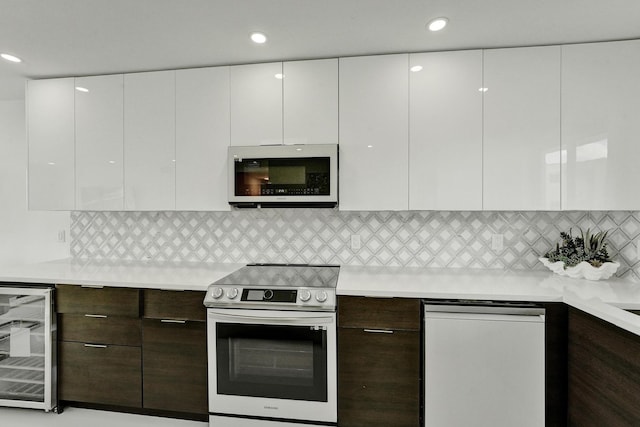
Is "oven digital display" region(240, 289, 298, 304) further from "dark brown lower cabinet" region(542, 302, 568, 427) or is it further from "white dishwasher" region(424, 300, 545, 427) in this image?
"dark brown lower cabinet" region(542, 302, 568, 427)

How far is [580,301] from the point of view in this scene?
1.59 meters

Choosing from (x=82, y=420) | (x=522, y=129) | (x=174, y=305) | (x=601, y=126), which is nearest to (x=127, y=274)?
(x=174, y=305)

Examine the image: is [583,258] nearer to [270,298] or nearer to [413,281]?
[413,281]

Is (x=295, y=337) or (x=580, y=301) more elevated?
(x=580, y=301)

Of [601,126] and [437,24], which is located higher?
[437,24]

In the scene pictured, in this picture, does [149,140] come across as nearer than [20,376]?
No

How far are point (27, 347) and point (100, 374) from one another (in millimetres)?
589

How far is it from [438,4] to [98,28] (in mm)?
1869

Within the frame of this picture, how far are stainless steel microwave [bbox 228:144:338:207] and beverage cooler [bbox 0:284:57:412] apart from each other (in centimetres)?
141

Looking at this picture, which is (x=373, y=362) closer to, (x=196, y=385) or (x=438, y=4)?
(x=196, y=385)

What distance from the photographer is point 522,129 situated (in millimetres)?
2059

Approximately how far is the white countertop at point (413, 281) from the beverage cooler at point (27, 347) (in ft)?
0.46

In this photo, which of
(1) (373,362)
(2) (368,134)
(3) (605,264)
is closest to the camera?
(1) (373,362)

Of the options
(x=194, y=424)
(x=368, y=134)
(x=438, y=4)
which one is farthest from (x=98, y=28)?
(x=194, y=424)
